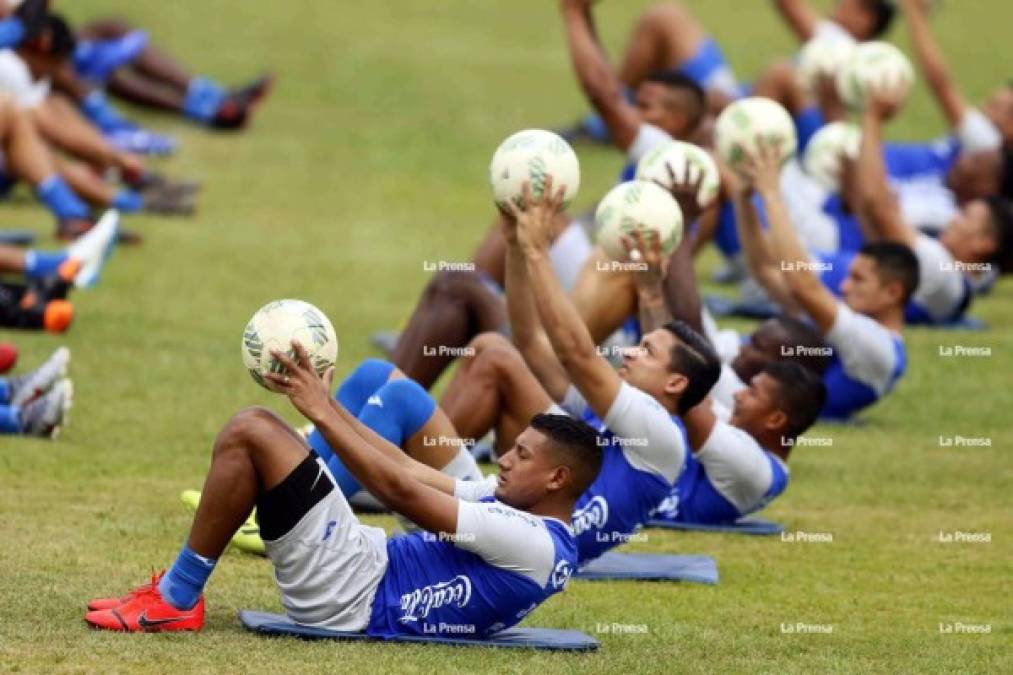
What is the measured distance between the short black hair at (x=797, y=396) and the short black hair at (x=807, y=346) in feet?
3.68

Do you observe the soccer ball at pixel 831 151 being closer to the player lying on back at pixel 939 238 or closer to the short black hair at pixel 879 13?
the player lying on back at pixel 939 238

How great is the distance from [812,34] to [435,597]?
34.8 feet

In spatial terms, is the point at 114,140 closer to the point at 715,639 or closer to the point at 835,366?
the point at 835,366

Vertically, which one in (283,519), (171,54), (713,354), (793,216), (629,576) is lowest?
(171,54)

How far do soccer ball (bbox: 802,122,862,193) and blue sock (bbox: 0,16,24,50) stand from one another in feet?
19.1

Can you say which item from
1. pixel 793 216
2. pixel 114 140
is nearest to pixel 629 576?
pixel 793 216

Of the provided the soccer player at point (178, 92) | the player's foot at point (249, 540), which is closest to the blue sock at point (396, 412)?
the player's foot at point (249, 540)

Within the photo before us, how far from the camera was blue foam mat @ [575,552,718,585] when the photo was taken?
898cm

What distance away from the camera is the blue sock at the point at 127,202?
1633 cm

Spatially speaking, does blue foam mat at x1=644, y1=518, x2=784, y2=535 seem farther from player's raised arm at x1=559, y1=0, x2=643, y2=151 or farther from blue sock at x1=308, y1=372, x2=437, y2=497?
player's raised arm at x1=559, y1=0, x2=643, y2=151

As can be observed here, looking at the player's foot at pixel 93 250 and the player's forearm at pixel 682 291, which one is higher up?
the player's forearm at pixel 682 291

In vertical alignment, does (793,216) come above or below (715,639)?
below

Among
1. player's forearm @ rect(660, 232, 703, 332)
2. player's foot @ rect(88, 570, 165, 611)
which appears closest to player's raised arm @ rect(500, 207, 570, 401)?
player's forearm @ rect(660, 232, 703, 332)

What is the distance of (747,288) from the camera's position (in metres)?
15.1
